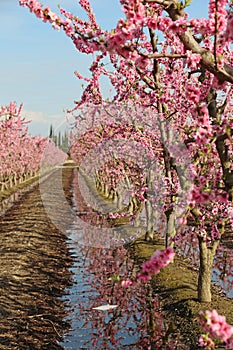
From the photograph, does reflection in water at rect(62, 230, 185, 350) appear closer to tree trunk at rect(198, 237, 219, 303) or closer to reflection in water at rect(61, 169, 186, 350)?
reflection in water at rect(61, 169, 186, 350)

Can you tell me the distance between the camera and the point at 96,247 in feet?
59.7

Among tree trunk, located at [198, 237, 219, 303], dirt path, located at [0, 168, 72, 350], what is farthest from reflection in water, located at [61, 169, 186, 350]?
tree trunk, located at [198, 237, 219, 303]

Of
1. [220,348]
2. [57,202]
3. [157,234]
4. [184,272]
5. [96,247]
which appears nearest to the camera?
[220,348]

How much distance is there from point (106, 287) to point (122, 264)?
7.65 feet

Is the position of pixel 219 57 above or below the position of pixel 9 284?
above

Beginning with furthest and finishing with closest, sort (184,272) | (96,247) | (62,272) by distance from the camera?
(96,247), (62,272), (184,272)

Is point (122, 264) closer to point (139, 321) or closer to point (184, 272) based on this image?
point (184, 272)

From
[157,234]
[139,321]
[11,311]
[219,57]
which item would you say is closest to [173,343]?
[139,321]

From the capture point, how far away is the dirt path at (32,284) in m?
9.41

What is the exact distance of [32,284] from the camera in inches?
503

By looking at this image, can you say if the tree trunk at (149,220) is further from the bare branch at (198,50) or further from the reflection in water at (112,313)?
the bare branch at (198,50)

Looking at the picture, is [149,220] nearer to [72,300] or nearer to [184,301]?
[72,300]

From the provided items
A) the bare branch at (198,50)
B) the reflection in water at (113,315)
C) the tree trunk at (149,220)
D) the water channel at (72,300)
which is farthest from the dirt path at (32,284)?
the bare branch at (198,50)

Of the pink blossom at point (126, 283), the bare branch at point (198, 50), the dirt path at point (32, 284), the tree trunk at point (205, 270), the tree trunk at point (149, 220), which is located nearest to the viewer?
the pink blossom at point (126, 283)
